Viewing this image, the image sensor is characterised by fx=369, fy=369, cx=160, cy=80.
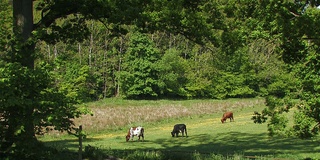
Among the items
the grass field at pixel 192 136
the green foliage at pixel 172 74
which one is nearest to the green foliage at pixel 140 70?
the green foliage at pixel 172 74

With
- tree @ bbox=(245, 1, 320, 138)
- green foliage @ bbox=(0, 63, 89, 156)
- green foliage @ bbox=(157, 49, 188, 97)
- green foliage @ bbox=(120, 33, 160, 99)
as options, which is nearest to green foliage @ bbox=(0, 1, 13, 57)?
green foliage @ bbox=(0, 63, 89, 156)

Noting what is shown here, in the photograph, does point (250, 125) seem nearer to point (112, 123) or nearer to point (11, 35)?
point (112, 123)

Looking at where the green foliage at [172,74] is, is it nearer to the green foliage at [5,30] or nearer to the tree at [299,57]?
the tree at [299,57]

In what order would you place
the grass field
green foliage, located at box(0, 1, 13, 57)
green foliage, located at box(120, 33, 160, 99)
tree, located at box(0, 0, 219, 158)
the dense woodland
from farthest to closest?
green foliage, located at box(120, 33, 160, 99) < the grass field < green foliage, located at box(0, 1, 13, 57) < the dense woodland < tree, located at box(0, 0, 219, 158)

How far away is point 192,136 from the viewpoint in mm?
27062

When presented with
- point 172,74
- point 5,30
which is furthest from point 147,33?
point 172,74

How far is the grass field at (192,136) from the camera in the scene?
54.9 ft

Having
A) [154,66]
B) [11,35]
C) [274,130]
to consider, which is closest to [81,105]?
[11,35]

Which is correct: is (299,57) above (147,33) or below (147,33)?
below

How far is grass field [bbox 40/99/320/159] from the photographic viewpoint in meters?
16.7

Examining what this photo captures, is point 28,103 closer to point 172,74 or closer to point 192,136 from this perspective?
point 192,136

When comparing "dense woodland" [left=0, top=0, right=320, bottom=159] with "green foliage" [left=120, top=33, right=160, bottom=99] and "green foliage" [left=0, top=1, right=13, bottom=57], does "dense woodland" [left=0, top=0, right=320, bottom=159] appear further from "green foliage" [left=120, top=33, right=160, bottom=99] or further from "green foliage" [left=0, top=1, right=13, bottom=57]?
"green foliage" [left=120, top=33, right=160, bottom=99]

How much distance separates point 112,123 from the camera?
121 feet

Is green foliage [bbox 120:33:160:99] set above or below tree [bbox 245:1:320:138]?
above
